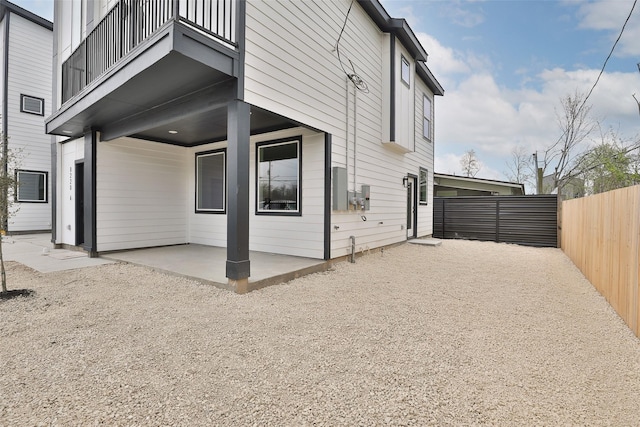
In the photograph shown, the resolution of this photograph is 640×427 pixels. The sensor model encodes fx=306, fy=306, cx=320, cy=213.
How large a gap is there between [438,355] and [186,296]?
2.82 meters

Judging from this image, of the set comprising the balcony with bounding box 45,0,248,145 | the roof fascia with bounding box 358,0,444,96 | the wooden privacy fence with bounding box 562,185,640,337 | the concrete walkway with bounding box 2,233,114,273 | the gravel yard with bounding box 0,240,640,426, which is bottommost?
the gravel yard with bounding box 0,240,640,426

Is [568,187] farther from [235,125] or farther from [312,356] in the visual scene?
[312,356]

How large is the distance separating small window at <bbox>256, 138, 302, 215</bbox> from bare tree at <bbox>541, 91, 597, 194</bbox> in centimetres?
1292

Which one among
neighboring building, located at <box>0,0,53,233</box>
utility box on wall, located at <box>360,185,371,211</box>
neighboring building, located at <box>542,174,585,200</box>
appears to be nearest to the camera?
utility box on wall, located at <box>360,185,371,211</box>

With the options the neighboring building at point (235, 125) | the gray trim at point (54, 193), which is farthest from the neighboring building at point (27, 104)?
the neighboring building at point (235, 125)

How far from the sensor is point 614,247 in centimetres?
350

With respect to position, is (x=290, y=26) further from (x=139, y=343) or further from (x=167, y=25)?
(x=139, y=343)

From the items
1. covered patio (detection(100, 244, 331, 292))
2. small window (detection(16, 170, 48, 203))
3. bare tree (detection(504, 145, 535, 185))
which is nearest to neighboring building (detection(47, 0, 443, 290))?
covered patio (detection(100, 244, 331, 292))

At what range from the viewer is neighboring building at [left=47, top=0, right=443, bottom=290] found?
12.6ft

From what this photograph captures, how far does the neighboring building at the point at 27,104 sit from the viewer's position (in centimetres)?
962

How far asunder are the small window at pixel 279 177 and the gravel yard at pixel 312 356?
2.25m

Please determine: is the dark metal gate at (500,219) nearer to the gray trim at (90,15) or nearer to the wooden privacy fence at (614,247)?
the wooden privacy fence at (614,247)

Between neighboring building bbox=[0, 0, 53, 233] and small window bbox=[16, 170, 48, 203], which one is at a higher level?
neighboring building bbox=[0, 0, 53, 233]

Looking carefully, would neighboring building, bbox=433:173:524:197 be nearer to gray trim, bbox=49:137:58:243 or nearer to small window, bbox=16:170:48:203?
gray trim, bbox=49:137:58:243
